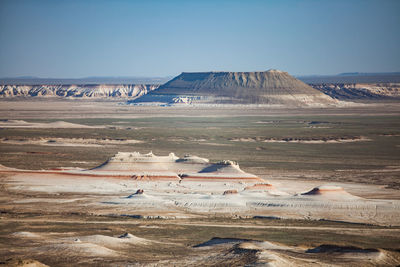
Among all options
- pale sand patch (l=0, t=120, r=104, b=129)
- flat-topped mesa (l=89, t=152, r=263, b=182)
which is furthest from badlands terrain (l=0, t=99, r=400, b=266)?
pale sand patch (l=0, t=120, r=104, b=129)

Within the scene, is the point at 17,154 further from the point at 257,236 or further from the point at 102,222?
the point at 257,236

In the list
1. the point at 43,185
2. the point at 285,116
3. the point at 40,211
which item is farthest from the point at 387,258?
the point at 285,116

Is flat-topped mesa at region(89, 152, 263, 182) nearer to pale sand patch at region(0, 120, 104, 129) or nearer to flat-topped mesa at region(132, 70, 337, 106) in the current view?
pale sand patch at region(0, 120, 104, 129)

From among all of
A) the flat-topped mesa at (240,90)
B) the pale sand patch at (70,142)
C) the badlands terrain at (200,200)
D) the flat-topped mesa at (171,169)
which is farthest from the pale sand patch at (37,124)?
the flat-topped mesa at (240,90)

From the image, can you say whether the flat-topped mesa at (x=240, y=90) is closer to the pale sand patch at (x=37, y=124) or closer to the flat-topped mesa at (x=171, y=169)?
the pale sand patch at (x=37, y=124)

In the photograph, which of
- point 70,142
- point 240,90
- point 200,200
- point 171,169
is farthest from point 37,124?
point 240,90

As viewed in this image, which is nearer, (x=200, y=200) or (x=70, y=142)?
(x=200, y=200)

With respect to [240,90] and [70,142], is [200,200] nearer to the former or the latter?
→ [70,142]
